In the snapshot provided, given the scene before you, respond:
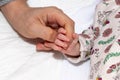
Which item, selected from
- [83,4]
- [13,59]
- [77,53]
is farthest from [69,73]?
[83,4]

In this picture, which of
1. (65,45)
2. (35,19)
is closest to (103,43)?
(65,45)

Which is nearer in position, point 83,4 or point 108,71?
point 108,71

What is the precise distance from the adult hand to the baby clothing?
0.09m

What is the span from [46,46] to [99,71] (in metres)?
0.19

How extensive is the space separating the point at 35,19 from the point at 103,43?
0.21 meters

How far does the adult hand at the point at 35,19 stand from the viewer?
863mm

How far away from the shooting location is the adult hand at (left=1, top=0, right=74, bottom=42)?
2.83ft

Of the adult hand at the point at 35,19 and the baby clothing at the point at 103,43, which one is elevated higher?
the adult hand at the point at 35,19

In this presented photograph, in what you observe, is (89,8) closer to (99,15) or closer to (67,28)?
(99,15)

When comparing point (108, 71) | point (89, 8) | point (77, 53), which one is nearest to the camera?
point (108, 71)

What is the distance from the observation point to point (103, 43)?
847 millimetres

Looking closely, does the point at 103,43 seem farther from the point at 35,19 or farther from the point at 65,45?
the point at 35,19

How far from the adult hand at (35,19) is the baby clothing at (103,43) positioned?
0.09 metres

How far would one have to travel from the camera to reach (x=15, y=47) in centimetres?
89
